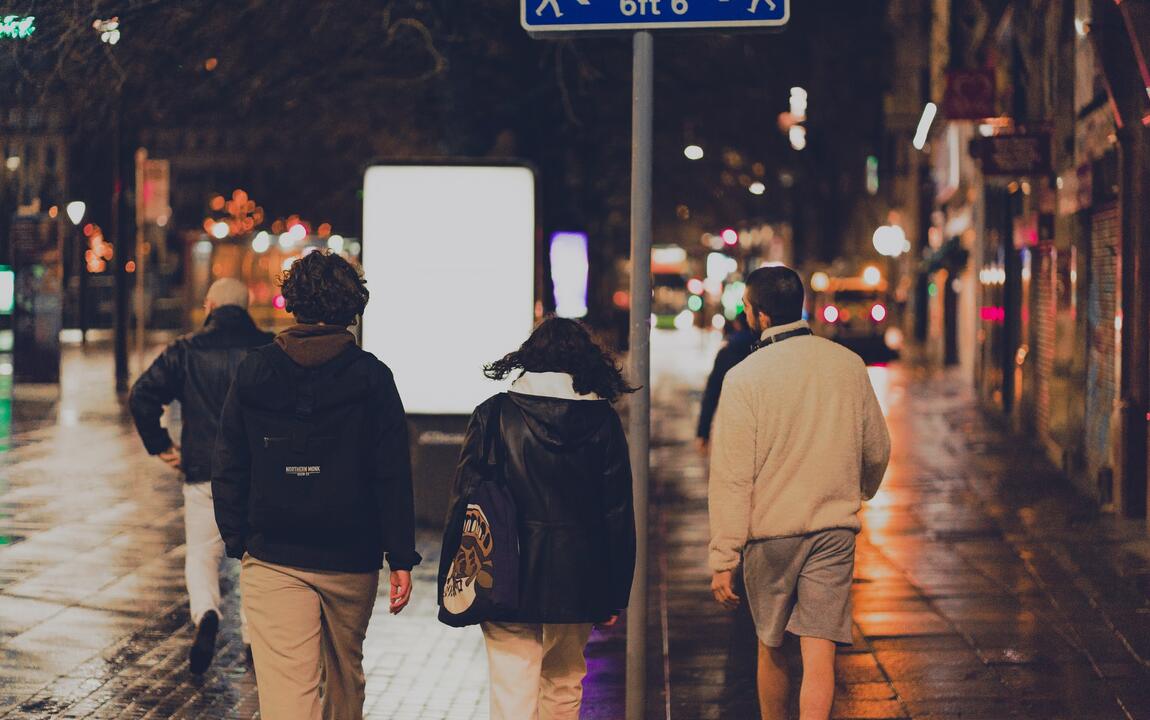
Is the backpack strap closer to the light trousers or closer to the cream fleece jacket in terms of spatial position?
the cream fleece jacket

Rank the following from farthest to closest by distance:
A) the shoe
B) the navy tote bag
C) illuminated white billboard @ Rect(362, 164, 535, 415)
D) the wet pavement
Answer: illuminated white billboard @ Rect(362, 164, 535, 415), the shoe, the wet pavement, the navy tote bag

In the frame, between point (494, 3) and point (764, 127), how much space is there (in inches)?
873

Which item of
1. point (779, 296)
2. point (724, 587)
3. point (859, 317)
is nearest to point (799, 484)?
point (724, 587)

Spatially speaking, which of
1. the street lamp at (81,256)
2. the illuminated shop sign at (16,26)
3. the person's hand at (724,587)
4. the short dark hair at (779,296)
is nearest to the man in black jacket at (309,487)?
the person's hand at (724,587)

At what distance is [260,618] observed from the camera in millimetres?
5051

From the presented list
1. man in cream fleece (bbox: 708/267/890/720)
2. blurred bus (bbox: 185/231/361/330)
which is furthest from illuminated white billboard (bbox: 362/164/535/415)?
blurred bus (bbox: 185/231/361/330)

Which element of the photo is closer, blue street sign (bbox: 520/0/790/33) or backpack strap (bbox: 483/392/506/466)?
backpack strap (bbox: 483/392/506/466)

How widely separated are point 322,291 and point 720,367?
513 cm

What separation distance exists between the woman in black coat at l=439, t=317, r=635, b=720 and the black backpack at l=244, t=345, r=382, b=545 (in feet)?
1.13

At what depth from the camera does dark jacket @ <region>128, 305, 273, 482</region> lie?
7395mm

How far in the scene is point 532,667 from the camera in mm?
5152

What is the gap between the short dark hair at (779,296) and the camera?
5.75 metres

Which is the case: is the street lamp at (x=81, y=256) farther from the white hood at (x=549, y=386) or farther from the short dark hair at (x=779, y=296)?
the white hood at (x=549, y=386)

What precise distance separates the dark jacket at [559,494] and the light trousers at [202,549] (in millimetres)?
2807
